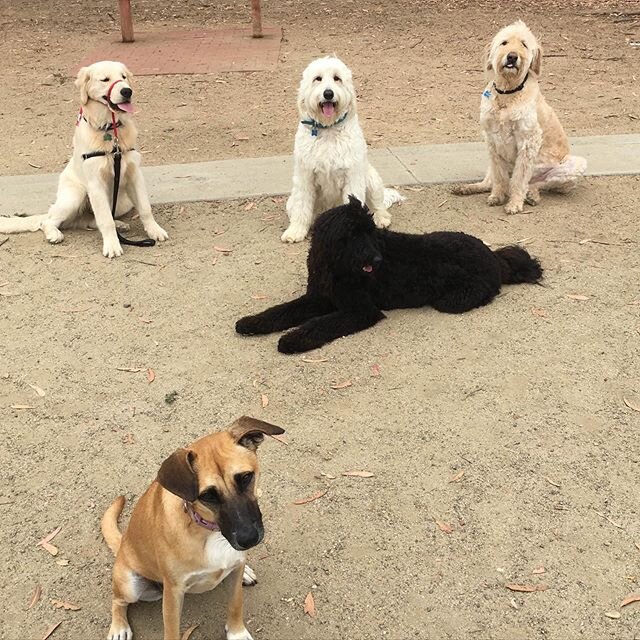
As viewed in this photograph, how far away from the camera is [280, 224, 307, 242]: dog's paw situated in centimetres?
588

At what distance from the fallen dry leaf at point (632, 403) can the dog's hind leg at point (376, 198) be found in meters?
2.76

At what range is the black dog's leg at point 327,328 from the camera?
171 inches

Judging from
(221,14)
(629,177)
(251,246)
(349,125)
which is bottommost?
(251,246)

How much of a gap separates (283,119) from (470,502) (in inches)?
269

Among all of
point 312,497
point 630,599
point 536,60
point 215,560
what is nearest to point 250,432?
point 215,560

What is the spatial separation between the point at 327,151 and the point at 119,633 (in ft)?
13.1

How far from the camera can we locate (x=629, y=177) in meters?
6.88

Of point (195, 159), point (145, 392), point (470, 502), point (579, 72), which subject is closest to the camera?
point (470, 502)

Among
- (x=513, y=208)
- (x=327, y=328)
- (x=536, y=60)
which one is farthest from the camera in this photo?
(x=513, y=208)

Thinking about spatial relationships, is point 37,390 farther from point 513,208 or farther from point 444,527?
point 513,208

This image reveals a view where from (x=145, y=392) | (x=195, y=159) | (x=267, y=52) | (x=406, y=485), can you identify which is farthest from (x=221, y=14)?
(x=406, y=485)

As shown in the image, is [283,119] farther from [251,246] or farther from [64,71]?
[64,71]

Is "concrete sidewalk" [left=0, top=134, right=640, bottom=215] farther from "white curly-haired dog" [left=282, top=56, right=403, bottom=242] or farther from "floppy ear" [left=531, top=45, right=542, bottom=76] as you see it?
"floppy ear" [left=531, top=45, right=542, bottom=76]

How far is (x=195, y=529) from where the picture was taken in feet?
7.38
